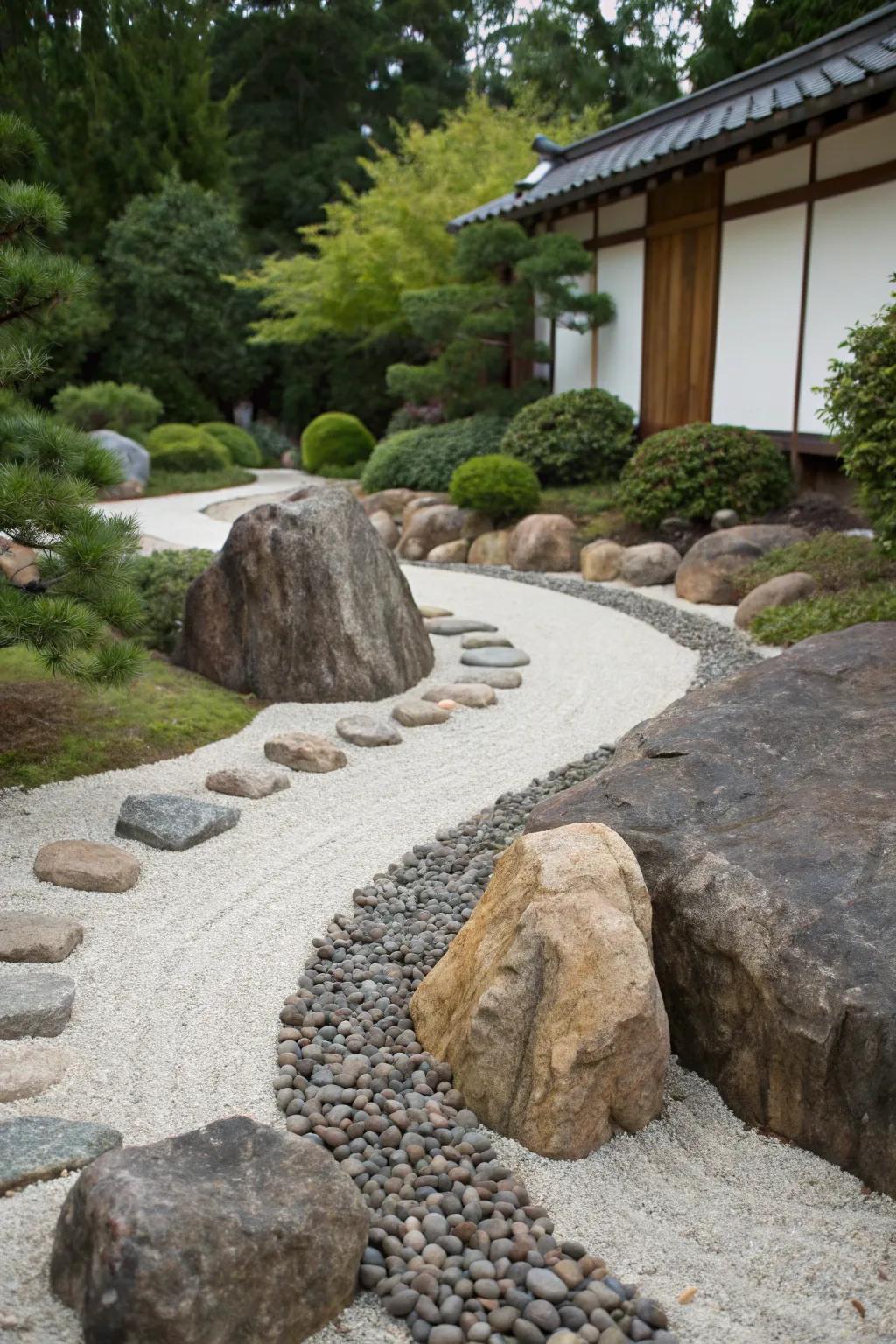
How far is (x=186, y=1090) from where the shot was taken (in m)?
2.66

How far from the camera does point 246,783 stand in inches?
184

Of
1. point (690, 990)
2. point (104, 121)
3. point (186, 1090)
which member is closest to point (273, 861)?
point (186, 1090)

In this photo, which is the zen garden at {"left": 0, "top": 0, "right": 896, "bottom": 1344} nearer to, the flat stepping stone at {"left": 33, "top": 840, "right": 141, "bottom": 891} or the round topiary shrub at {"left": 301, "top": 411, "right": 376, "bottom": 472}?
the flat stepping stone at {"left": 33, "top": 840, "right": 141, "bottom": 891}

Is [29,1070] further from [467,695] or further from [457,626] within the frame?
[457,626]

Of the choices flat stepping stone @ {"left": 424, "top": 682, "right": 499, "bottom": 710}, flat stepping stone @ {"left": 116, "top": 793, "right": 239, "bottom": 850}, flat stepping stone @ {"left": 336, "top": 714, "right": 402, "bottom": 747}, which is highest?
flat stepping stone @ {"left": 424, "top": 682, "right": 499, "bottom": 710}

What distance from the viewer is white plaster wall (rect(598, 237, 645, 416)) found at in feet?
40.6

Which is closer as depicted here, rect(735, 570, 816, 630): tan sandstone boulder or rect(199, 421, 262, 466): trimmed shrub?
rect(735, 570, 816, 630): tan sandstone boulder

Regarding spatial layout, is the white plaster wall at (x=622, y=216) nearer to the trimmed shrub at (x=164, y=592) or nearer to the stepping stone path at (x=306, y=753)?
the trimmed shrub at (x=164, y=592)

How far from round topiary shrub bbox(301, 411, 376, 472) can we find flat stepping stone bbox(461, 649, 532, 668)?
1256 cm

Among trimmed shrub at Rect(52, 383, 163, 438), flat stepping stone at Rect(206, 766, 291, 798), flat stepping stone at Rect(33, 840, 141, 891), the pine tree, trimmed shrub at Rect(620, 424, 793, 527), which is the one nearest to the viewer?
flat stepping stone at Rect(33, 840, 141, 891)

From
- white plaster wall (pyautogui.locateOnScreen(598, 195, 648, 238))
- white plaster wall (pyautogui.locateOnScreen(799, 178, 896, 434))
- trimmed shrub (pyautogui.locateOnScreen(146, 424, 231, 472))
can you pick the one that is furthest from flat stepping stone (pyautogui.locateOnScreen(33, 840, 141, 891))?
trimmed shrub (pyautogui.locateOnScreen(146, 424, 231, 472))

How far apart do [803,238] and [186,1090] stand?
958 centimetres

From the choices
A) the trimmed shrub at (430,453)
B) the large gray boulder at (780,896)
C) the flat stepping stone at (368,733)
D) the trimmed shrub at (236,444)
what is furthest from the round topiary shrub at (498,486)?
the trimmed shrub at (236,444)

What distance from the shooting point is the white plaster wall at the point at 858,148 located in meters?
8.84
